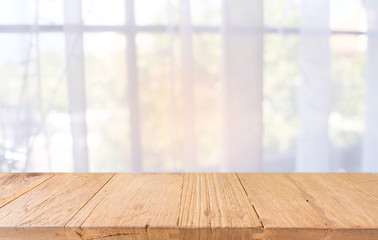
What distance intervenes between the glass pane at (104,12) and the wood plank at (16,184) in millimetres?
864

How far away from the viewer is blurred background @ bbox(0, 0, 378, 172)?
4.52 feet

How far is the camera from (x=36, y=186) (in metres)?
0.62

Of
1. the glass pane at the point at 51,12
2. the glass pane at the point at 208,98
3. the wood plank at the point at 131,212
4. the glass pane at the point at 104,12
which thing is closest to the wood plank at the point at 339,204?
the wood plank at the point at 131,212

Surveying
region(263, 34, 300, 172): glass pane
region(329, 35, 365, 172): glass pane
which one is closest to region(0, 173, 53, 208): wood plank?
region(263, 34, 300, 172): glass pane

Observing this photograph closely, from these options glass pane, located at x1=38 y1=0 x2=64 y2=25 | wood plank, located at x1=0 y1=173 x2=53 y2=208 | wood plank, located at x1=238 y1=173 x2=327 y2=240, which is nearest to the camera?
wood plank, located at x1=238 y1=173 x2=327 y2=240

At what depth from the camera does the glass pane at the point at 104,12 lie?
137 centimetres

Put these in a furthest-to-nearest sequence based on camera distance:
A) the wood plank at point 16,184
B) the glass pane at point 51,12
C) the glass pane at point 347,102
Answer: the glass pane at point 347,102 → the glass pane at point 51,12 → the wood plank at point 16,184

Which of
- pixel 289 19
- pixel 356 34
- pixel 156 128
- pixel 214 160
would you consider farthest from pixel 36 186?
pixel 356 34

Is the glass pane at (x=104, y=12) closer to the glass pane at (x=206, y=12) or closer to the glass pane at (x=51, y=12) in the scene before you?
the glass pane at (x=51, y=12)

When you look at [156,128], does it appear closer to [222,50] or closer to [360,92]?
[222,50]

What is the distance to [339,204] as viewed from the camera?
0.51 metres

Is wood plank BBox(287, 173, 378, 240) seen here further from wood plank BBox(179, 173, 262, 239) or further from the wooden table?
wood plank BBox(179, 173, 262, 239)

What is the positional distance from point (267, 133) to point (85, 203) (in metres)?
1.08

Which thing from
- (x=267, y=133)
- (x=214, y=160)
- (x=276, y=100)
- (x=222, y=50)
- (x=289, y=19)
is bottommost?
(x=214, y=160)
